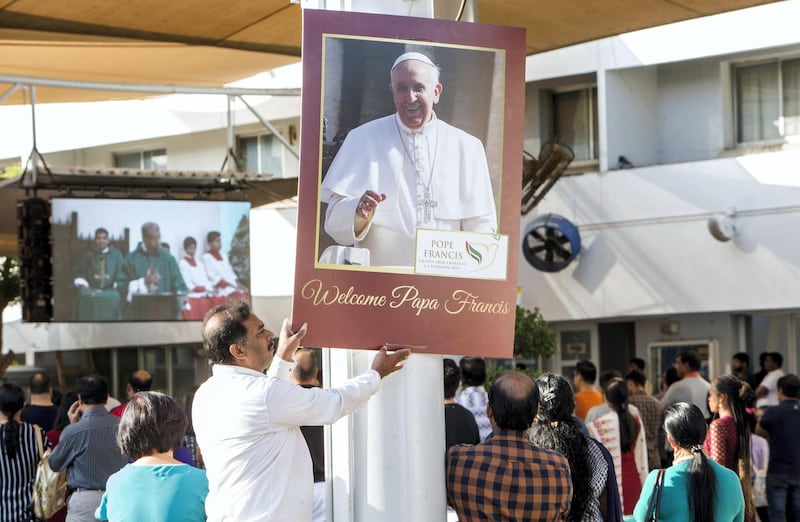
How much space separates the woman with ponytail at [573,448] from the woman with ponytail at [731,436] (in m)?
2.31

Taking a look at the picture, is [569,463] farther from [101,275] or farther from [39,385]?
[101,275]

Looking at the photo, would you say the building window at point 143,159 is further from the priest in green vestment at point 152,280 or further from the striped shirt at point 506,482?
the striped shirt at point 506,482

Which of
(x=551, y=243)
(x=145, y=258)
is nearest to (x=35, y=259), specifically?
(x=145, y=258)

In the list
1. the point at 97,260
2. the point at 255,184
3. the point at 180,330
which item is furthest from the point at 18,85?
the point at 180,330

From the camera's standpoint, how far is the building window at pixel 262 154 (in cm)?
2298

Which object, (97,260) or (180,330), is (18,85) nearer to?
(97,260)

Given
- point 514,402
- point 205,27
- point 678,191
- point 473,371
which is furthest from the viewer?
point 678,191

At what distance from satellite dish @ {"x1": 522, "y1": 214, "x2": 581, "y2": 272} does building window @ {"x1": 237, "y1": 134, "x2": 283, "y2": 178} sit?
234 inches

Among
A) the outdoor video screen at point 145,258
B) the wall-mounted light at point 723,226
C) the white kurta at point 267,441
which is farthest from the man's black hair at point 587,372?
the wall-mounted light at point 723,226

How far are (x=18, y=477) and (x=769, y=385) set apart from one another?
28.1 feet

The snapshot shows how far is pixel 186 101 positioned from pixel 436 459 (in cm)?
1987

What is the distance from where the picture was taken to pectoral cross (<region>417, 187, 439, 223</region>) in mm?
4148

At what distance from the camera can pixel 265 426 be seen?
3.93 metres

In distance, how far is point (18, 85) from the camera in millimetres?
12719
